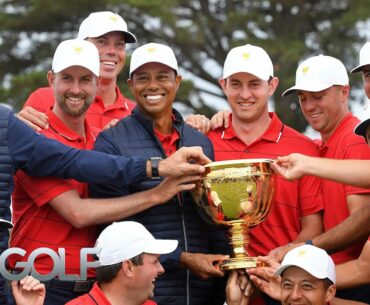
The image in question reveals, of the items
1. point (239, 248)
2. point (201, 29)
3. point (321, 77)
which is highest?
point (201, 29)

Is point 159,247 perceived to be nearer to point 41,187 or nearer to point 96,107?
point 41,187

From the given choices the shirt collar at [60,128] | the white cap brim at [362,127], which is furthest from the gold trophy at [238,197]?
the shirt collar at [60,128]

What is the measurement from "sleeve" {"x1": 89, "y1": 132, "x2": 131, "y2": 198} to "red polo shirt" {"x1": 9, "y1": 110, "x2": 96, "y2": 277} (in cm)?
13

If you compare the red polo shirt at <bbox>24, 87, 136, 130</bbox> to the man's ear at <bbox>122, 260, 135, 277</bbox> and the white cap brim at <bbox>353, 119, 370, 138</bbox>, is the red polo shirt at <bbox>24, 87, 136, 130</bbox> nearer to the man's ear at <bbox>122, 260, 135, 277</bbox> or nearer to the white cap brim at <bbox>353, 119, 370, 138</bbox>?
the man's ear at <bbox>122, 260, 135, 277</bbox>

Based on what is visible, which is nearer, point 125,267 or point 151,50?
point 125,267

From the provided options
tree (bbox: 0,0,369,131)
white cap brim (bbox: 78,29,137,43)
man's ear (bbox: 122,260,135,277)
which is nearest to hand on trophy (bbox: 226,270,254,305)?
man's ear (bbox: 122,260,135,277)

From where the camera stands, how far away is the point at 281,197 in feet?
30.0

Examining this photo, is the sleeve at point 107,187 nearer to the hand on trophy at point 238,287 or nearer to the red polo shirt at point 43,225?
the red polo shirt at point 43,225

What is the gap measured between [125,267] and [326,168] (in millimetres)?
1390

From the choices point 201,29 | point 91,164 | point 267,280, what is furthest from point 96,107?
point 201,29

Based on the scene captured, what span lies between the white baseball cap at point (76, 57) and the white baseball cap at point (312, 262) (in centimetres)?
172

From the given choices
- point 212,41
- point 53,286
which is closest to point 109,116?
point 53,286

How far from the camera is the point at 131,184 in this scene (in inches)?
348

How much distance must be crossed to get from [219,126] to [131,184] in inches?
36.9
